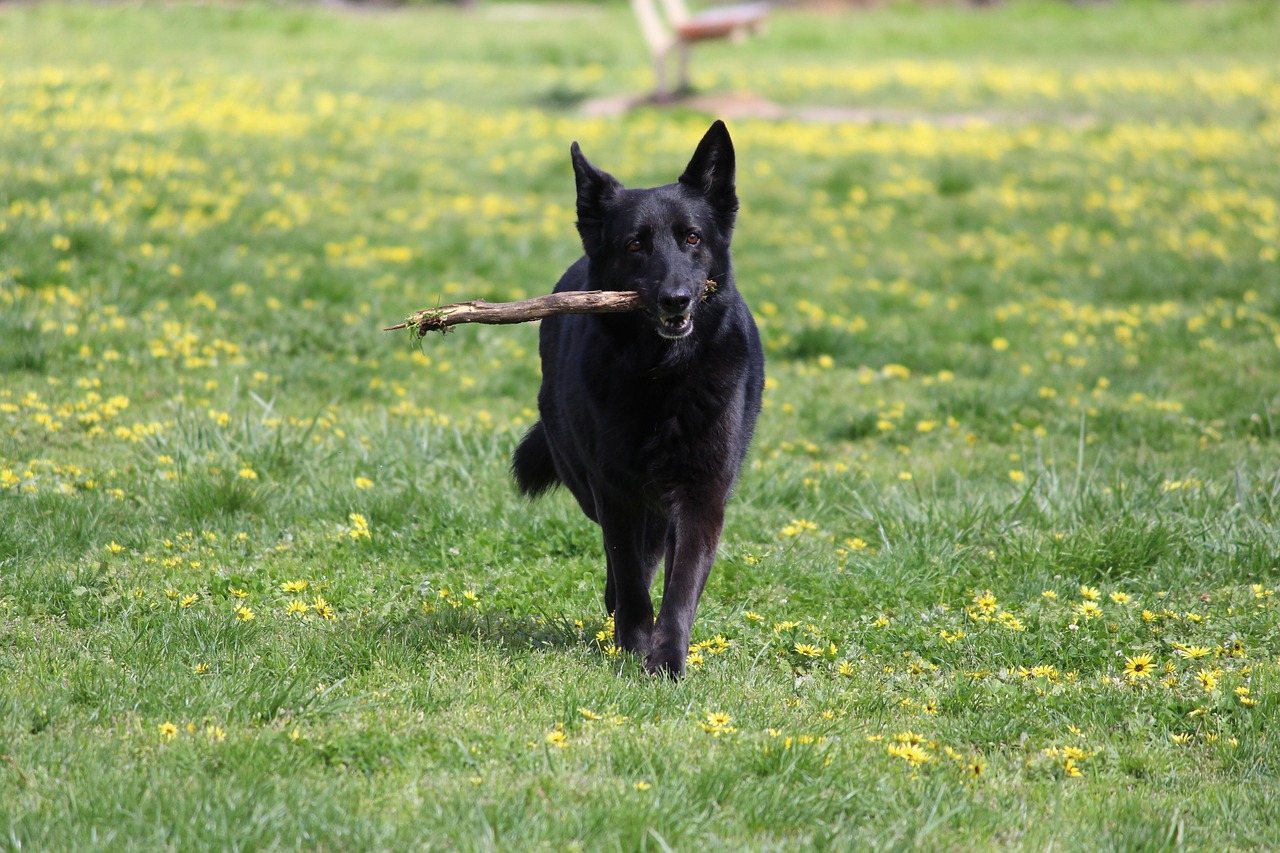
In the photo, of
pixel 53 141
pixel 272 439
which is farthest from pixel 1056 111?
pixel 272 439

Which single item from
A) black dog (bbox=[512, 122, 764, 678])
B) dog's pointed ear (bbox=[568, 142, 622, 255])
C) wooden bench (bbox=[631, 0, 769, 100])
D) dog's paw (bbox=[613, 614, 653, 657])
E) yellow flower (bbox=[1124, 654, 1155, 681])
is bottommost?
yellow flower (bbox=[1124, 654, 1155, 681])

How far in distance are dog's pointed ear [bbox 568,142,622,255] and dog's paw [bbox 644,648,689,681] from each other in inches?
51.6

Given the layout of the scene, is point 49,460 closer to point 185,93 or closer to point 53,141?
point 53,141

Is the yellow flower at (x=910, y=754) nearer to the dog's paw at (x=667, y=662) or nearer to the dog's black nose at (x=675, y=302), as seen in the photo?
the dog's paw at (x=667, y=662)

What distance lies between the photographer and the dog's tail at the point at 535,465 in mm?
4715

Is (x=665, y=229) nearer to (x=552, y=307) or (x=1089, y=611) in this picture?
(x=552, y=307)

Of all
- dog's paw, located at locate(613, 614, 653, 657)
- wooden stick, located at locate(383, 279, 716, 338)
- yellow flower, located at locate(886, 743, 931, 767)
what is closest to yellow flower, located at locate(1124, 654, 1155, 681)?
yellow flower, located at locate(886, 743, 931, 767)

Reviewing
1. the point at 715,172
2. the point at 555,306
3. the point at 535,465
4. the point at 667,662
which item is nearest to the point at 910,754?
the point at 667,662

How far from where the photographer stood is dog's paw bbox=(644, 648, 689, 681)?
361 centimetres

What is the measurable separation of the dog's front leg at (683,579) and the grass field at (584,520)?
11 centimetres

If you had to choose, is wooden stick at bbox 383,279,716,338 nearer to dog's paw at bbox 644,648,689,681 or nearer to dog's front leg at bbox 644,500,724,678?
dog's front leg at bbox 644,500,724,678

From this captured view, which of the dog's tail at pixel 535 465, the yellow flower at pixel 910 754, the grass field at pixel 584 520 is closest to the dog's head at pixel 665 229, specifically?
the dog's tail at pixel 535 465

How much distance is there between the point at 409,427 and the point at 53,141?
6.15 meters

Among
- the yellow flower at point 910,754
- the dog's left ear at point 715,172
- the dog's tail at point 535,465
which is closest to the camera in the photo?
the yellow flower at point 910,754
